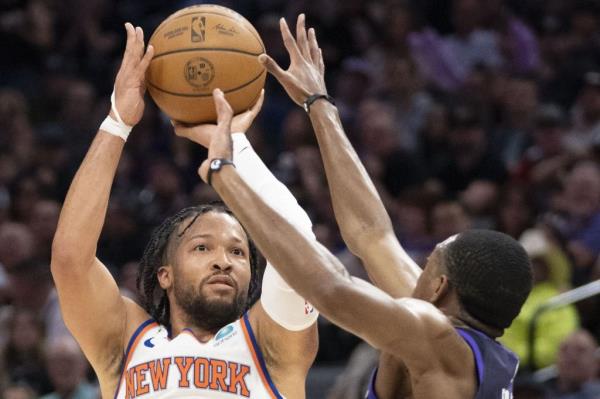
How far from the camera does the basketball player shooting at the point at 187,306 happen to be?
4.39 meters

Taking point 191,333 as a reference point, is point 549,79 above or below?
above

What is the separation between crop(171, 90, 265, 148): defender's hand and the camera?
446cm

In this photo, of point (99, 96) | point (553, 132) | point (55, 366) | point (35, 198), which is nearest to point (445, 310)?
point (55, 366)

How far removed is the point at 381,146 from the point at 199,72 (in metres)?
5.38

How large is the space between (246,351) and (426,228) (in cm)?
460

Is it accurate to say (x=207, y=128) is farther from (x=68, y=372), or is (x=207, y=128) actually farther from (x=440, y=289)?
(x=68, y=372)

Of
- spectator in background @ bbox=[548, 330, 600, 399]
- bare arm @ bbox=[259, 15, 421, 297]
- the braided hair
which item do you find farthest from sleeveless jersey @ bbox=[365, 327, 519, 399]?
spectator in background @ bbox=[548, 330, 600, 399]

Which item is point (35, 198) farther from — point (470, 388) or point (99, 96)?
point (470, 388)

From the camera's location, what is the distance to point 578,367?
23.8ft

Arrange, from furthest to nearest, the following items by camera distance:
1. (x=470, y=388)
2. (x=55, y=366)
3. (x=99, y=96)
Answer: (x=99, y=96) < (x=55, y=366) < (x=470, y=388)

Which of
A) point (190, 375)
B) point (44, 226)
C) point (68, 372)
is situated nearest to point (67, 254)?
point (190, 375)

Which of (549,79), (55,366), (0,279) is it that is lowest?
(55,366)

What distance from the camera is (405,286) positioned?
173 inches

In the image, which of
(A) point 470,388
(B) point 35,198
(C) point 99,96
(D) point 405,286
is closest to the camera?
(A) point 470,388
